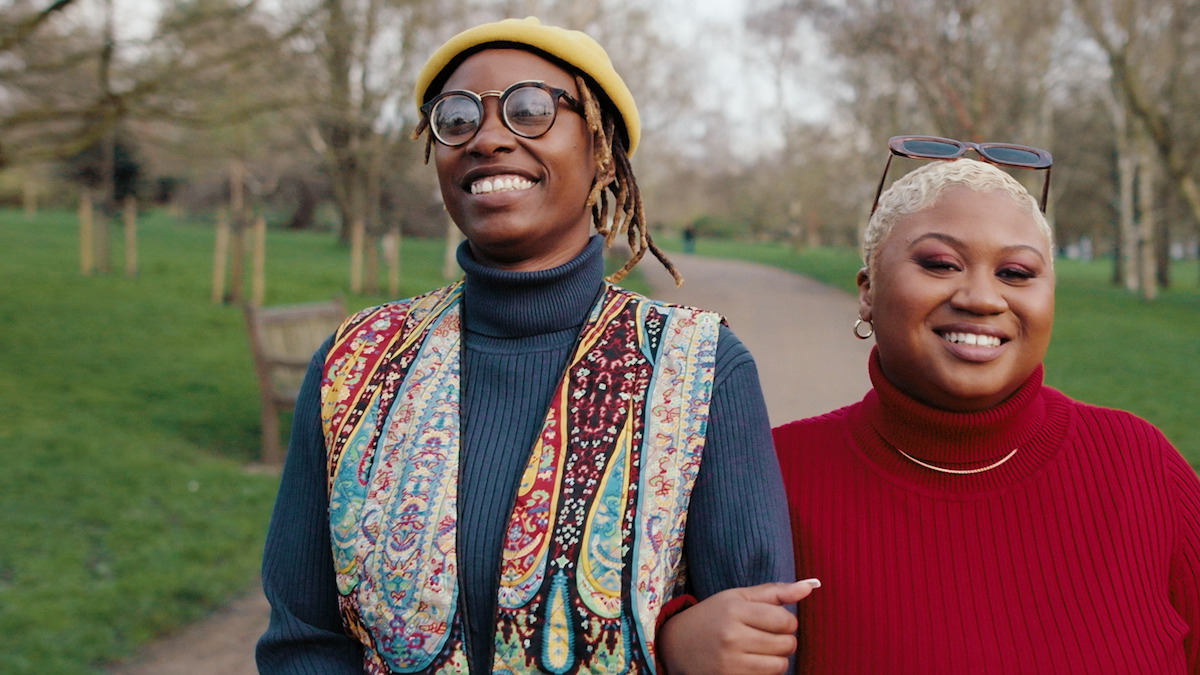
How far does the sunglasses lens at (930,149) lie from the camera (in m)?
1.97

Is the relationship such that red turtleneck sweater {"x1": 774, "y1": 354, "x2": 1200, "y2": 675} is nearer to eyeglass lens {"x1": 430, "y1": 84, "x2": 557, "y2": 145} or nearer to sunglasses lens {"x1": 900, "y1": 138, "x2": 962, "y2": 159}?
sunglasses lens {"x1": 900, "y1": 138, "x2": 962, "y2": 159}

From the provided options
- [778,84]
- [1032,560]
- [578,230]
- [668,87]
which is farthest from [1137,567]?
[778,84]

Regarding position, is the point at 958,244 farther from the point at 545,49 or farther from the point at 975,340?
the point at 545,49

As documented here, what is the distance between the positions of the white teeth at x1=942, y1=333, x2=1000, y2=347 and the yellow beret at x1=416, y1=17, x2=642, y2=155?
0.75 metres

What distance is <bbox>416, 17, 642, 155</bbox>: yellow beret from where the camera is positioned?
1789 millimetres

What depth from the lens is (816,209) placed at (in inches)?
1731

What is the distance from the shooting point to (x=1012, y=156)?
1974 mm

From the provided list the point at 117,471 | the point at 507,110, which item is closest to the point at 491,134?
the point at 507,110

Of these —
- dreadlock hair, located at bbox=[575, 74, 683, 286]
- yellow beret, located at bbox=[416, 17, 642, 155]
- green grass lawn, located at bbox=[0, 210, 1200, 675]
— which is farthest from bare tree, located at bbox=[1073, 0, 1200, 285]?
yellow beret, located at bbox=[416, 17, 642, 155]

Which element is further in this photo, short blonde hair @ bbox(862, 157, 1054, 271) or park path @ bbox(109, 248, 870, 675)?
park path @ bbox(109, 248, 870, 675)

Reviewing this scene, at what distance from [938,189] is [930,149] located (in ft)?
0.75

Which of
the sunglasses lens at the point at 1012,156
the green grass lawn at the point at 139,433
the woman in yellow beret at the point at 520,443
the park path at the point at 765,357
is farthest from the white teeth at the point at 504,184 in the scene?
the green grass lawn at the point at 139,433

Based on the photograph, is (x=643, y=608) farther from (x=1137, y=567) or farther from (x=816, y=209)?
(x=816, y=209)

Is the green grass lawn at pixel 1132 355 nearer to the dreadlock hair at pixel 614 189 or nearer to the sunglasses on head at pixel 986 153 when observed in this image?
the sunglasses on head at pixel 986 153
